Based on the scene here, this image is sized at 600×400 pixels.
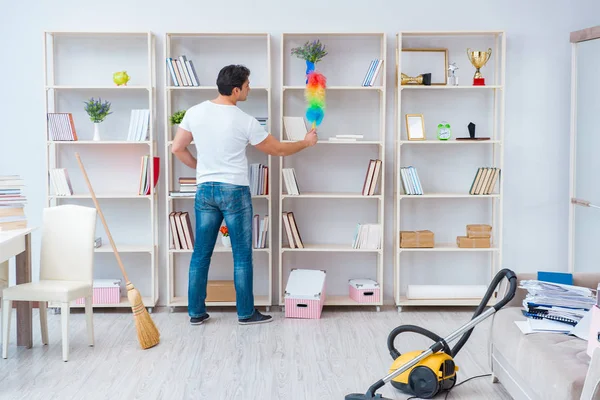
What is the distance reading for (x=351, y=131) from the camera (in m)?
5.70

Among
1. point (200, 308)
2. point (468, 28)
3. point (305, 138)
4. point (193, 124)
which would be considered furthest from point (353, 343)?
point (468, 28)

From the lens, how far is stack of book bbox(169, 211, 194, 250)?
539cm

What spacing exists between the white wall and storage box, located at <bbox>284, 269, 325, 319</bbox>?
0.75 m

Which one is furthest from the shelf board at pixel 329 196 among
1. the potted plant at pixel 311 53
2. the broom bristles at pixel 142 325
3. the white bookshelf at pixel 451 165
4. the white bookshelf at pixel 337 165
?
the broom bristles at pixel 142 325

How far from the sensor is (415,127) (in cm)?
550

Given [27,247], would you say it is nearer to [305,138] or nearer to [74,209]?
[74,209]

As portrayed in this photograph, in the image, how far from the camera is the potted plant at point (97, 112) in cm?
534

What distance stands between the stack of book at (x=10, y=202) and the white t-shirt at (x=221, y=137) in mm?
1183

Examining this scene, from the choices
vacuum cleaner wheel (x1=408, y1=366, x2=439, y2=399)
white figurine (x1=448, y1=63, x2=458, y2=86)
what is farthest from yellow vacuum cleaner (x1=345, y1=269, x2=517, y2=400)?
white figurine (x1=448, y1=63, x2=458, y2=86)

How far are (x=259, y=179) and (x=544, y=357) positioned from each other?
2891 mm

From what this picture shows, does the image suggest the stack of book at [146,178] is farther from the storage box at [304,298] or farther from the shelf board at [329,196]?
the storage box at [304,298]

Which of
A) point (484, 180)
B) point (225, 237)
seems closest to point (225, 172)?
point (225, 237)

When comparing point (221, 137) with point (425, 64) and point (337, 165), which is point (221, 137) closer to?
point (337, 165)

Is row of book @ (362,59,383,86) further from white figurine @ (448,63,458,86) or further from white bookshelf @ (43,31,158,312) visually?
white bookshelf @ (43,31,158,312)
